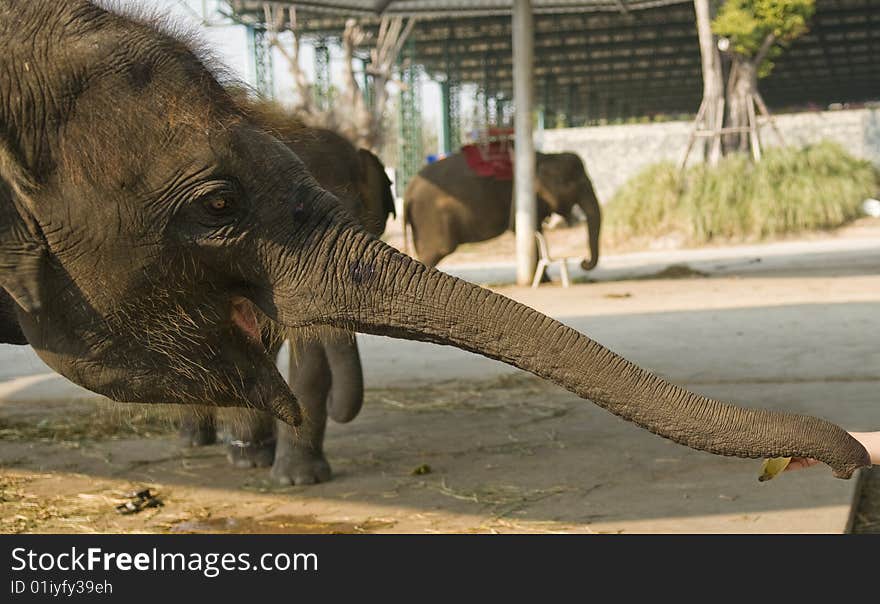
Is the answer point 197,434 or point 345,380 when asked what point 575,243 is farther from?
point 345,380

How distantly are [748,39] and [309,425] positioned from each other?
67.6ft

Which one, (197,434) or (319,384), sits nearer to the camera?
(319,384)

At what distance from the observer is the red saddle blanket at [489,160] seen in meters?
15.2

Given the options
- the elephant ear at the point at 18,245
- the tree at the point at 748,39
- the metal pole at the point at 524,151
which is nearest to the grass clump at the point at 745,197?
the tree at the point at 748,39

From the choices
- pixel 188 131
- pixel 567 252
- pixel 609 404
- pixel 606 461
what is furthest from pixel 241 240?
pixel 567 252

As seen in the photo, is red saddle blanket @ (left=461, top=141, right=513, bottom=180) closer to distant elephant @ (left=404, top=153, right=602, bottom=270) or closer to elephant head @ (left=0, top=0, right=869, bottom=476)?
distant elephant @ (left=404, top=153, right=602, bottom=270)

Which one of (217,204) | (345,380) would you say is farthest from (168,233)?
(345,380)

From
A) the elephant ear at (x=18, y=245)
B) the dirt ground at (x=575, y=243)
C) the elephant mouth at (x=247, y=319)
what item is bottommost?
the dirt ground at (x=575, y=243)

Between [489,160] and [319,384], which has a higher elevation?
[489,160]

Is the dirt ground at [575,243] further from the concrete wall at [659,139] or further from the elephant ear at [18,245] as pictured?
the elephant ear at [18,245]

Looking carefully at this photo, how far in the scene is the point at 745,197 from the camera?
2122 centimetres

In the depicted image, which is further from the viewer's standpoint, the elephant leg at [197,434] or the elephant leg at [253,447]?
the elephant leg at [197,434]

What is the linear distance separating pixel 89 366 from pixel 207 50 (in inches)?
29.6

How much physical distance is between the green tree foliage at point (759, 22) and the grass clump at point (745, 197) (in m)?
2.34
